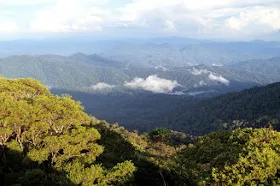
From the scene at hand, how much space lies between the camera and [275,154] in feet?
41.2

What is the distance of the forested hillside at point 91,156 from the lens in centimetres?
1248

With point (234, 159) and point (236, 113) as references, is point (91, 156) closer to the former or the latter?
point (234, 159)

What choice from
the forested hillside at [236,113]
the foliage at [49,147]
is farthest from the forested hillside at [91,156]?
the forested hillside at [236,113]

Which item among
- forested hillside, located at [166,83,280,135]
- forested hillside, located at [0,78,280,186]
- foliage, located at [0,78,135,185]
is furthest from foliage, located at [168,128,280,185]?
forested hillside, located at [166,83,280,135]

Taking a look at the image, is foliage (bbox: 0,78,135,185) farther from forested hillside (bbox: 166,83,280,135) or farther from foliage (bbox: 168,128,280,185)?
forested hillside (bbox: 166,83,280,135)

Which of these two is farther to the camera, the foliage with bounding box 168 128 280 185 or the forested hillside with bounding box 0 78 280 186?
the forested hillside with bounding box 0 78 280 186

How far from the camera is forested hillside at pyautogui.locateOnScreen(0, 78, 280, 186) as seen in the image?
1248 cm

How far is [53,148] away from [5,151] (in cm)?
558

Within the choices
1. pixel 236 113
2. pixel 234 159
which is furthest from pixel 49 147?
pixel 236 113

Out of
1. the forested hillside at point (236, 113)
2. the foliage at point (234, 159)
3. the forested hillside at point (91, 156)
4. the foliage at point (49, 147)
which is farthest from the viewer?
the forested hillside at point (236, 113)

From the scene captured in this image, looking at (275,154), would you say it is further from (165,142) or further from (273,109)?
(273,109)

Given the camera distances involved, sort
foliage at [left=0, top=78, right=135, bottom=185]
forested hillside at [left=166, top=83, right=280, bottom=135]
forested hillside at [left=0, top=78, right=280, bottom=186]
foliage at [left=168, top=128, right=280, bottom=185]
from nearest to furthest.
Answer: foliage at [left=168, top=128, right=280, bottom=185] < forested hillside at [left=0, top=78, right=280, bottom=186] < foliage at [left=0, top=78, right=135, bottom=185] < forested hillside at [left=166, top=83, right=280, bottom=135]

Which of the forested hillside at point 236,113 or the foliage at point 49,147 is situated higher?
the foliage at point 49,147

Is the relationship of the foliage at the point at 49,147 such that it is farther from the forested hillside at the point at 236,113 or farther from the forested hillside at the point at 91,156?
the forested hillside at the point at 236,113
